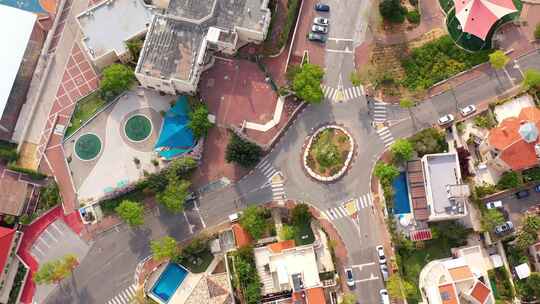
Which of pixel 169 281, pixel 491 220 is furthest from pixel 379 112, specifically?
pixel 169 281

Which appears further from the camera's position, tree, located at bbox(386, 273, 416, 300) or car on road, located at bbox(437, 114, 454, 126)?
car on road, located at bbox(437, 114, 454, 126)

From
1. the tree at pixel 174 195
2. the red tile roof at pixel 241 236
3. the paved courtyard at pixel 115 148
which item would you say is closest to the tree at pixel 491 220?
the red tile roof at pixel 241 236

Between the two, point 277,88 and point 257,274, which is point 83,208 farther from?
point 277,88

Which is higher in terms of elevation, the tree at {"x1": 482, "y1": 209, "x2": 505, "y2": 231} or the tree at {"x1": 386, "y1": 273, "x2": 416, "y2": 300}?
the tree at {"x1": 482, "y1": 209, "x2": 505, "y2": 231}

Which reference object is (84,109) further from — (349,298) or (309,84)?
(349,298)

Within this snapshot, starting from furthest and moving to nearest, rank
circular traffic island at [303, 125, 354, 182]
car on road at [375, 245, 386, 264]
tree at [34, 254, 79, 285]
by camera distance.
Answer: circular traffic island at [303, 125, 354, 182] < car on road at [375, 245, 386, 264] < tree at [34, 254, 79, 285]

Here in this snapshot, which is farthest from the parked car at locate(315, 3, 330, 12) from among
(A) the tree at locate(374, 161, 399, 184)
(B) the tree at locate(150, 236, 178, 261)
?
(B) the tree at locate(150, 236, 178, 261)

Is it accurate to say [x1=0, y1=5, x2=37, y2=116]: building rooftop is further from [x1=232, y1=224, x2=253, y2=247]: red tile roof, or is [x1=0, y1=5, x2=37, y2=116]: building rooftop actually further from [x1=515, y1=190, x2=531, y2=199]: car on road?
[x1=515, y1=190, x2=531, y2=199]: car on road
